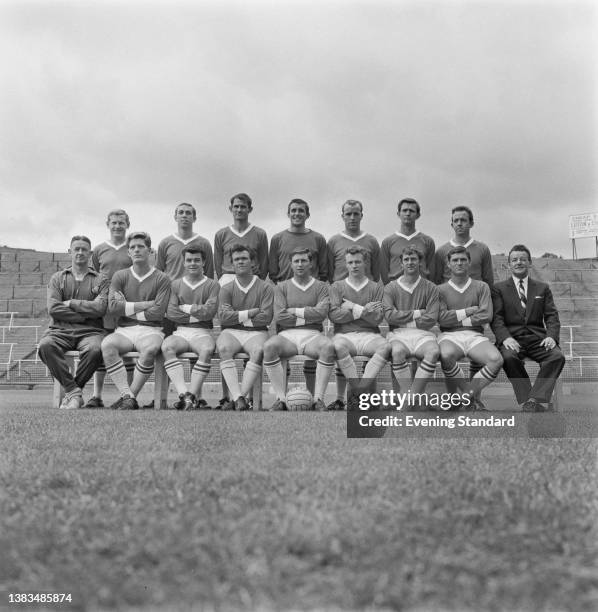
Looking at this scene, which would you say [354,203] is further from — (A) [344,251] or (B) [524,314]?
(B) [524,314]

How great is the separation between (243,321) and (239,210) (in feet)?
4.69

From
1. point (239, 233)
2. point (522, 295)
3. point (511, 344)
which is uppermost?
point (239, 233)

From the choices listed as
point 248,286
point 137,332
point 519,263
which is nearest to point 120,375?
point 137,332

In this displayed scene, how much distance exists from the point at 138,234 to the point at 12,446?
424 centimetres

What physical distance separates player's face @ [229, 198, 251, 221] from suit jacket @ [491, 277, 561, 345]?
2.89m

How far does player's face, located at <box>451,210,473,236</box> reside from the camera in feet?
24.5

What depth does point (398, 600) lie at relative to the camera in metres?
1.44

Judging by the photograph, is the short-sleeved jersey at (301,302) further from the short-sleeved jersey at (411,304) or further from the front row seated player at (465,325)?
the front row seated player at (465,325)

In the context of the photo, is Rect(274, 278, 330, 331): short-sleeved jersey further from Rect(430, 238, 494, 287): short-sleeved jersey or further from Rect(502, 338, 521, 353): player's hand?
Rect(502, 338, 521, 353): player's hand

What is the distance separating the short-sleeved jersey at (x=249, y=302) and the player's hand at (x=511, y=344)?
7.88 feet

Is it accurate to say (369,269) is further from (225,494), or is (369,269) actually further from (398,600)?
(398,600)

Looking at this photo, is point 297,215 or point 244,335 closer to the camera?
point 244,335

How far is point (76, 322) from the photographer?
732cm

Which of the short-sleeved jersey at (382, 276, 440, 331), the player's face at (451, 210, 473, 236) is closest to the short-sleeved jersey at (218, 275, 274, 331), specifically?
the short-sleeved jersey at (382, 276, 440, 331)
